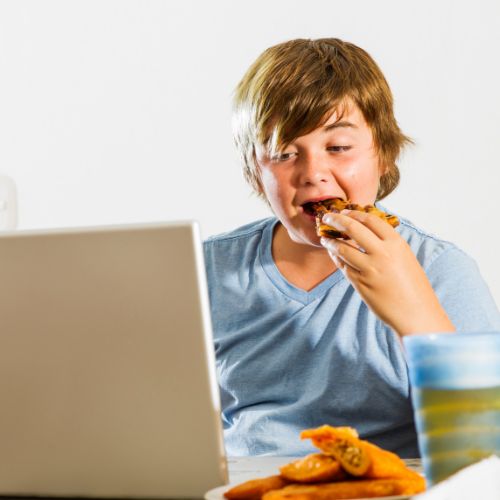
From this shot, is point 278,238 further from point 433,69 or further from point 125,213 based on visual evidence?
point 125,213

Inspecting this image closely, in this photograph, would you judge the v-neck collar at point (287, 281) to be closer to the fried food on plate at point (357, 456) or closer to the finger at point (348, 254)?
the finger at point (348, 254)

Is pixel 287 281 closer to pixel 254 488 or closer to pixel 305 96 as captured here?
pixel 305 96

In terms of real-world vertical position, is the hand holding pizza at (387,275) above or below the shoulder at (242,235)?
below

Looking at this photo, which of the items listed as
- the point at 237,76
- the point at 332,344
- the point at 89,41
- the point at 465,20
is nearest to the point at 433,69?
the point at 465,20

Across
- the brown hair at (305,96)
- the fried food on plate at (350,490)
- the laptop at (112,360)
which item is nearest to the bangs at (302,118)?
the brown hair at (305,96)

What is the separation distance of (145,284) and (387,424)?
0.73 metres

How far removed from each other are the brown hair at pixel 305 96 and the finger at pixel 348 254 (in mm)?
230

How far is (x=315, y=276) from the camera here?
5.58 ft

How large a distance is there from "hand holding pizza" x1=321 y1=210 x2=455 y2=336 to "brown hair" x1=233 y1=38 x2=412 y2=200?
0.75 feet

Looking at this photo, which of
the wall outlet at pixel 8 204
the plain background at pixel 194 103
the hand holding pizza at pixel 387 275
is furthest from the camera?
the plain background at pixel 194 103

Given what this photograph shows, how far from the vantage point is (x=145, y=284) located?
93 cm

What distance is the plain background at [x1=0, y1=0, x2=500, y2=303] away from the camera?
9.20ft

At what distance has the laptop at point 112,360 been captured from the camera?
3.02 ft

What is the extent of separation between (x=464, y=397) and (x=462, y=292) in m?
0.72
